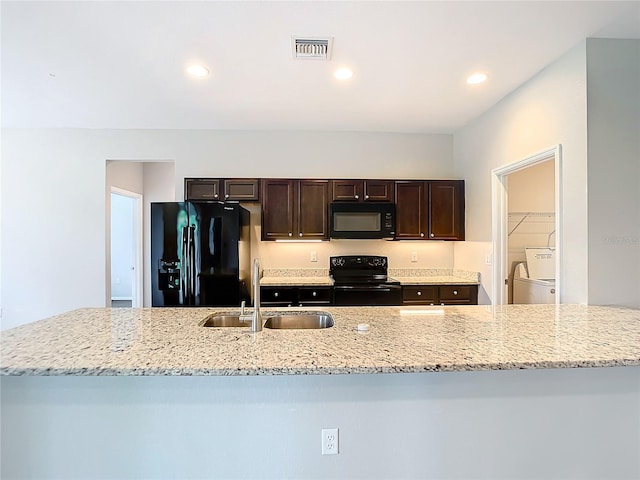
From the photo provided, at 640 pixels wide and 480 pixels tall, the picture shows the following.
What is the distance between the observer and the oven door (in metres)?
3.42

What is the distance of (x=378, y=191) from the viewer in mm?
3748

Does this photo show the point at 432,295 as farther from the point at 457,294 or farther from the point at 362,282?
the point at 362,282

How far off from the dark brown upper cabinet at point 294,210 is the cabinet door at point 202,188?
0.58 metres

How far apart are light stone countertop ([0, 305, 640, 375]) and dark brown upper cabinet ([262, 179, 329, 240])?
199 centimetres

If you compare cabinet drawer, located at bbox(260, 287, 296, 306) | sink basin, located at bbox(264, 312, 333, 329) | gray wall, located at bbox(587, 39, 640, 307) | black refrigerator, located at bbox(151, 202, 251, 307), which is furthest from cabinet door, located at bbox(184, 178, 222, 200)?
gray wall, located at bbox(587, 39, 640, 307)

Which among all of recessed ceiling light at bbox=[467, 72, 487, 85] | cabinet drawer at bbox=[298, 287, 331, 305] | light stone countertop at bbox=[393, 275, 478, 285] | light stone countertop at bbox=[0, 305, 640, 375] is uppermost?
recessed ceiling light at bbox=[467, 72, 487, 85]

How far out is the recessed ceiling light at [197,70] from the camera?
243 cm

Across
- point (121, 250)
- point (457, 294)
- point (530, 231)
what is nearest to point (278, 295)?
point (457, 294)

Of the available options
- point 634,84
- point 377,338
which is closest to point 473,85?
point 634,84

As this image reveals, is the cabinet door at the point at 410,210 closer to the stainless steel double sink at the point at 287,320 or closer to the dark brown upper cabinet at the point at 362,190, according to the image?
the dark brown upper cabinet at the point at 362,190

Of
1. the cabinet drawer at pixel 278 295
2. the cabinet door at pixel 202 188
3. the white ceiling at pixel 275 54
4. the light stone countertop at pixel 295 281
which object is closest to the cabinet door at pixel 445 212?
the white ceiling at pixel 275 54

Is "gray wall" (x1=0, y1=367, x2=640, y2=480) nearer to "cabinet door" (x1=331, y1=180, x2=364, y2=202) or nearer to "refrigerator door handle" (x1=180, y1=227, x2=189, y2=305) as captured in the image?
"refrigerator door handle" (x1=180, y1=227, x2=189, y2=305)

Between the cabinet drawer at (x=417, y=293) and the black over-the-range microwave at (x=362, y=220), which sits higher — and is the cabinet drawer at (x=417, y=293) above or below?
below

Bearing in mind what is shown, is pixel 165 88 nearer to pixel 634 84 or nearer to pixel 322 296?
pixel 322 296
